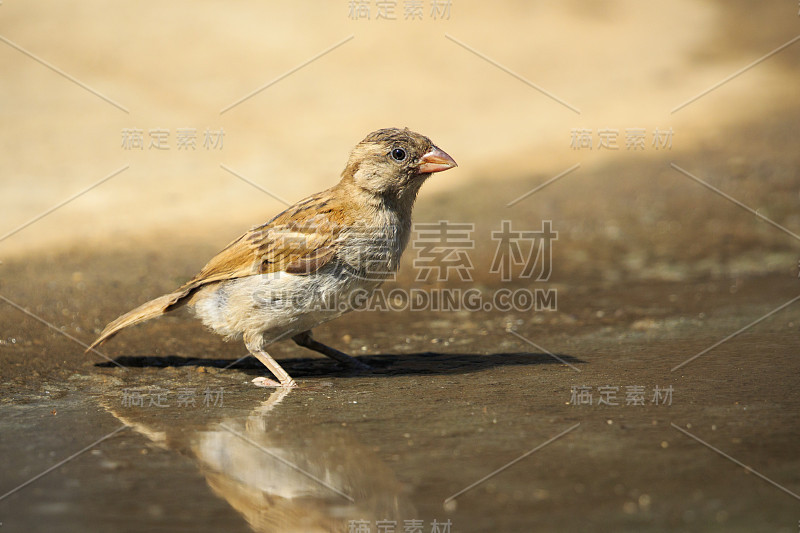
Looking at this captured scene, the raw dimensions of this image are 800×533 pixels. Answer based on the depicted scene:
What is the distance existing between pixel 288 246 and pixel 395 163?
0.87 m

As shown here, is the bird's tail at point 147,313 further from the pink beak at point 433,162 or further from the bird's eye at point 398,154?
the pink beak at point 433,162

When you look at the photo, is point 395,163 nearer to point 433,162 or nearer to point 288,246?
point 433,162

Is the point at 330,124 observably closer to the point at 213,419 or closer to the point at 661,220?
the point at 661,220

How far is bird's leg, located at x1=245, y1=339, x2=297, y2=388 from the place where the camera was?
5.65 meters

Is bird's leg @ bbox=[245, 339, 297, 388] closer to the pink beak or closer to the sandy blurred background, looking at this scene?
the pink beak

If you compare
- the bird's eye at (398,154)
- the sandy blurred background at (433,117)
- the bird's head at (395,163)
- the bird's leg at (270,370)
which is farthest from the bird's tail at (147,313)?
the sandy blurred background at (433,117)

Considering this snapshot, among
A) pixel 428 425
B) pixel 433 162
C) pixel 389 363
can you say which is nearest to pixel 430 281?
pixel 389 363

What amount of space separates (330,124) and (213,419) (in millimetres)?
7348

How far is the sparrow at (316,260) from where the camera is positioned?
561 centimetres

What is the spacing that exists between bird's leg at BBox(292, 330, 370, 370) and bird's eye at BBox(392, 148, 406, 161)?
1.31 m

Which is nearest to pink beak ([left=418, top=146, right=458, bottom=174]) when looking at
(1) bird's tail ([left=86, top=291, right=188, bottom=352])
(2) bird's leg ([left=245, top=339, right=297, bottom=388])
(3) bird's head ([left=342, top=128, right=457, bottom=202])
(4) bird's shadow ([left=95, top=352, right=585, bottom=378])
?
(3) bird's head ([left=342, top=128, right=457, bottom=202])

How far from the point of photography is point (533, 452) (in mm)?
4094

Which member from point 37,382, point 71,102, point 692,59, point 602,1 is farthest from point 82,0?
point 37,382

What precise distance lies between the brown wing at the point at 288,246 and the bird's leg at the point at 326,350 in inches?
24.7
